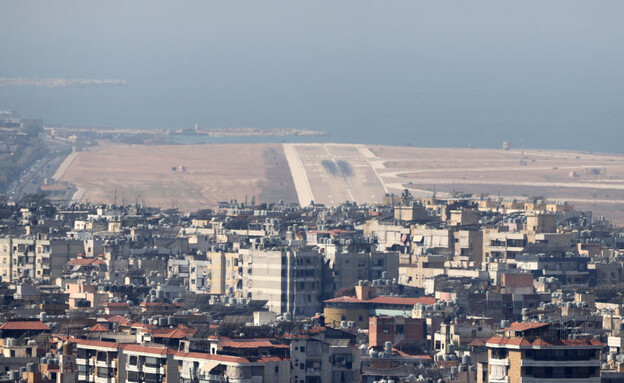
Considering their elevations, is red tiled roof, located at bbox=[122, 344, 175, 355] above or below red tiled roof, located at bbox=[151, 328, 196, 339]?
below

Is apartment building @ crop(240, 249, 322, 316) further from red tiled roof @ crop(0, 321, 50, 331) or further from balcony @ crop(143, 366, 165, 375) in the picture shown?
balcony @ crop(143, 366, 165, 375)

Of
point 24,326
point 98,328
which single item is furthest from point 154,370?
point 24,326

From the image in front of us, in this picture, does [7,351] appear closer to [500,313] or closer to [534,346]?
[534,346]

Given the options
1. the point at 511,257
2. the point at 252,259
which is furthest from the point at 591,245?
the point at 252,259

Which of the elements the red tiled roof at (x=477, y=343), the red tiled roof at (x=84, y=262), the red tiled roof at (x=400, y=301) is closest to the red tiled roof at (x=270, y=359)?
the red tiled roof at (x=477, y=343)

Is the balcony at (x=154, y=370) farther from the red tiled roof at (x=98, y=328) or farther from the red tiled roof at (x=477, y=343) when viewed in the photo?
the red tiled roof at (x=477, y=343)

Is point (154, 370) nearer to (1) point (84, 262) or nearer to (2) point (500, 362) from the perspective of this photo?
(2) point (500, 362)

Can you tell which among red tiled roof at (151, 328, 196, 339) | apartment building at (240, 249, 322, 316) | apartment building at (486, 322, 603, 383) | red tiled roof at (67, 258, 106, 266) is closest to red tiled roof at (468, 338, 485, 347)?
red tiled roof at (151, 328, 196, 339)

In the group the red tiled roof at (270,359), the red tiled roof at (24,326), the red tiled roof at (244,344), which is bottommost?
the red tiled roof at (270,359)

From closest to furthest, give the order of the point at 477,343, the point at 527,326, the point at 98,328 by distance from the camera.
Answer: the point at 527,326 < the point at 98,328 < the point at 477,343
